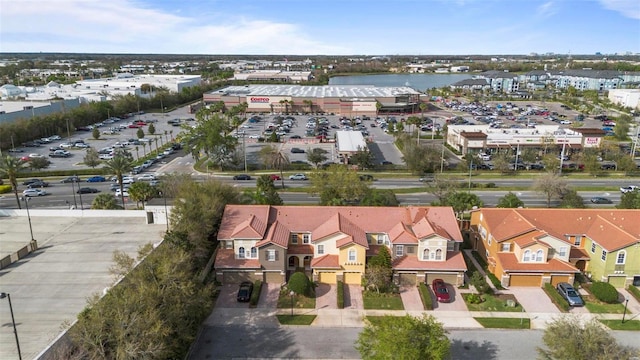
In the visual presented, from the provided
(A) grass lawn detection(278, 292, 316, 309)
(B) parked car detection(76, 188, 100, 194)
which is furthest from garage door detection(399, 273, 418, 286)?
(B) parked car detection(76, 188, 100, 194)

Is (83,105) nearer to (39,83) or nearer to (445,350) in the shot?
(39,83)

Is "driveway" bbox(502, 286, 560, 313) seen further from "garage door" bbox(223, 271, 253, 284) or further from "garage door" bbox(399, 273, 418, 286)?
"garage door" bbox(223, 271, 253, 284)

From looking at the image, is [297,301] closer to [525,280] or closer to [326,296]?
[326,296]

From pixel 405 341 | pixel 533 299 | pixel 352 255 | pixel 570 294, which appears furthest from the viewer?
pixel 352 255

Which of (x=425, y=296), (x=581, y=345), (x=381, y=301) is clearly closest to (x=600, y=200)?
(x=425, y=296)

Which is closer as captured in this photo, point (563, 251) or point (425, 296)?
point (425, 296)

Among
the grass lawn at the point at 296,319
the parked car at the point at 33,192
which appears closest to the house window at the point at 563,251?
the grass lawn at the point at 296,319
